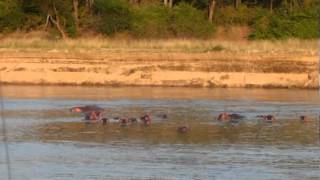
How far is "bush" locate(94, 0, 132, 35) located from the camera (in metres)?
56.1

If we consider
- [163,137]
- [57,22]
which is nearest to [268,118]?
[163,137]

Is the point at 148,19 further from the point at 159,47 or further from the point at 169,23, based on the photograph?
the point at 159,47

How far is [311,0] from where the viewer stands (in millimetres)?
60938

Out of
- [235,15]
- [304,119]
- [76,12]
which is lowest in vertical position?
[304,119]

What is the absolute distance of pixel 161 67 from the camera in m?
40.3

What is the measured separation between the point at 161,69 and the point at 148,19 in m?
17.6

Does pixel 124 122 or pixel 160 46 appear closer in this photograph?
pixel 124 122

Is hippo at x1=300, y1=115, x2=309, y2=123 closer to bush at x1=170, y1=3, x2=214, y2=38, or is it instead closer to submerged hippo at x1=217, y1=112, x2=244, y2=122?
submerged hippo at x1=217, y1=112, x2=244, y2=122

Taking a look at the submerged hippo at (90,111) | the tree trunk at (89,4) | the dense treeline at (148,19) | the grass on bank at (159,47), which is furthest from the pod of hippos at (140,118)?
the tree trunk at (89,4)

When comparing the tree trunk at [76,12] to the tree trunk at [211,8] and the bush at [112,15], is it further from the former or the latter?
the tree trunk at [211,8]

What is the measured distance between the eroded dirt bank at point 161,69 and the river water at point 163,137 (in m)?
2.55

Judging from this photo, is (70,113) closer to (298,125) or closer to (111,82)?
(298,125)

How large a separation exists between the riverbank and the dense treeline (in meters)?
12.4

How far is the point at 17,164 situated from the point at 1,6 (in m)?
37.7
